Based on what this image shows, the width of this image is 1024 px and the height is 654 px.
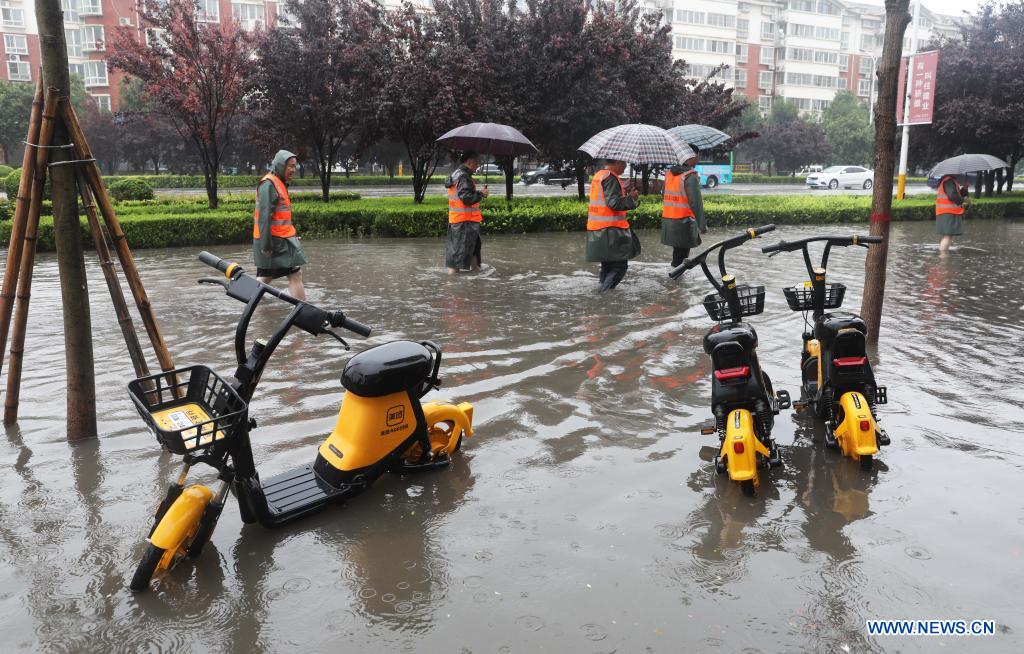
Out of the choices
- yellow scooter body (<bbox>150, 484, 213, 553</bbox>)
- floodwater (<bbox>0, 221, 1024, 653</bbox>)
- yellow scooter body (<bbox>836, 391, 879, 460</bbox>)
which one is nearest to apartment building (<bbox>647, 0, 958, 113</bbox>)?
floodwater (<bbox>0, 221, 1024, 653</bbox>)

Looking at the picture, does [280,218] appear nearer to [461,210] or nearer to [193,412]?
[461,210]

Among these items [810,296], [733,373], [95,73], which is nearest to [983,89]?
[810,296]

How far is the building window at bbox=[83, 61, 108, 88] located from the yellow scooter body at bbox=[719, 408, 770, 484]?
205 ft

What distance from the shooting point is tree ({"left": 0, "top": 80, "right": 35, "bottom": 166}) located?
148 ft

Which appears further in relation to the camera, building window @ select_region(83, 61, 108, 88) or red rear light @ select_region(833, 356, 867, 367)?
building window @ select_region(83, 61, 108, 88)

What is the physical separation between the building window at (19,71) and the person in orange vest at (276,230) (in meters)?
61.1

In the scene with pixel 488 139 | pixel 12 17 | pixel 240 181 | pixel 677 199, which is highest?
pixel 12 17

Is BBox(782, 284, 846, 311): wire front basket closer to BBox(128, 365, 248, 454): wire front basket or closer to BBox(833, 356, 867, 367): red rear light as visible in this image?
BBox(833, 356, 867, 367): red rear light

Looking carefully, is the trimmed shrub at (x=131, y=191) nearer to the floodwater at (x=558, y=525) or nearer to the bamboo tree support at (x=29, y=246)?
the floodwater at (x=558, y=525)

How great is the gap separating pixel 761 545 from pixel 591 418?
69.7 inches

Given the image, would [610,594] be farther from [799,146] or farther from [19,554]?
[799,146]

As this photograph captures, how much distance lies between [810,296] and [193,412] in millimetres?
3426

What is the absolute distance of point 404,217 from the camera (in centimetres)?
1557

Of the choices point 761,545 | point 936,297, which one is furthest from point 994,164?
point 761,545
